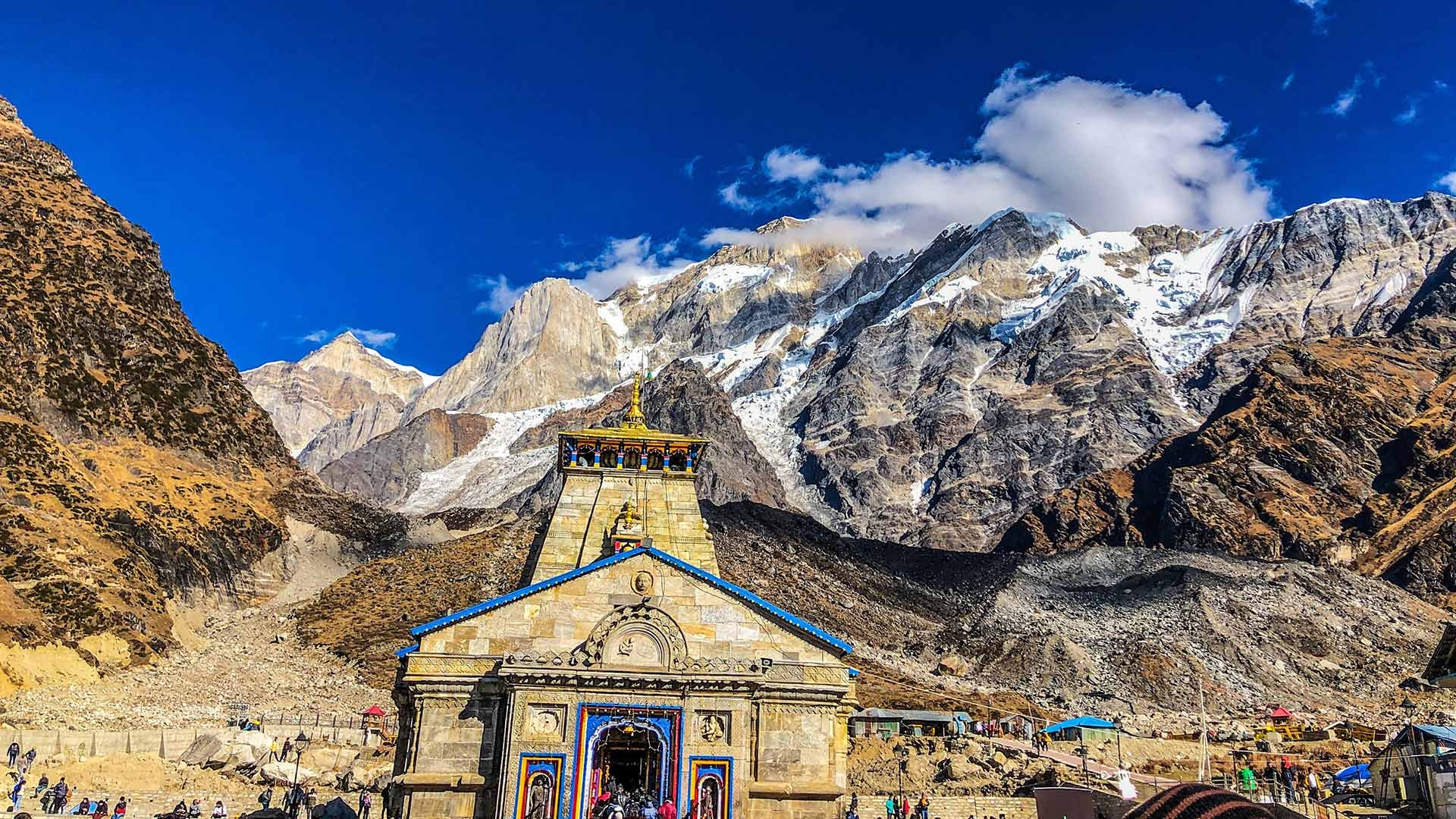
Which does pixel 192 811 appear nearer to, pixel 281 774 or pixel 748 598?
pixel 281 774

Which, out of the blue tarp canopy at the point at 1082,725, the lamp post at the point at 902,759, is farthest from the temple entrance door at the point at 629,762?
the blue tarp canopy at the point at 1082,725

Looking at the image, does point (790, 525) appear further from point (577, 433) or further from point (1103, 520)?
point (577, 433)

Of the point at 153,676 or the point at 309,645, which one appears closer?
the point at 153,676

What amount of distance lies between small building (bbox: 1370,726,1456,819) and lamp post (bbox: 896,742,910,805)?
15.8 m

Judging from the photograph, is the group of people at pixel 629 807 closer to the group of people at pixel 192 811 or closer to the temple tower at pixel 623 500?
the temple tower at pixel 623 500

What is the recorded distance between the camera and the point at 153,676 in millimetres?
65438

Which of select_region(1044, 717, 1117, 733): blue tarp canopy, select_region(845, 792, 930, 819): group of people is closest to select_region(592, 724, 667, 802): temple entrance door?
select_region(845, 792, 930, 819): group of people

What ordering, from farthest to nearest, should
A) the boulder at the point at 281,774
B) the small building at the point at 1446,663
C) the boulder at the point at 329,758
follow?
the boulder at the point at 329,758, the boulder at the point at 281,774, the small building at the point at 1446,663

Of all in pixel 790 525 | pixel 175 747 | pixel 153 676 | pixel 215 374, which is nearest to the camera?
pixel 175 747

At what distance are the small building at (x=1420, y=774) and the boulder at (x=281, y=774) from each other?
35.3 meters

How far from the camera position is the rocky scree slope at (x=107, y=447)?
7038 cm

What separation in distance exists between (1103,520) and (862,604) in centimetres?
7941

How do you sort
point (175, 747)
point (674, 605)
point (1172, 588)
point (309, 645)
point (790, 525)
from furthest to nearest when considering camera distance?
point (790, 525)
point (1172, 588)
point (309, 645)
point (175, 747)
point (674, 605)

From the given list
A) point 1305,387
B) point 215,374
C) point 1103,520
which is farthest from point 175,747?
point 1305,387
